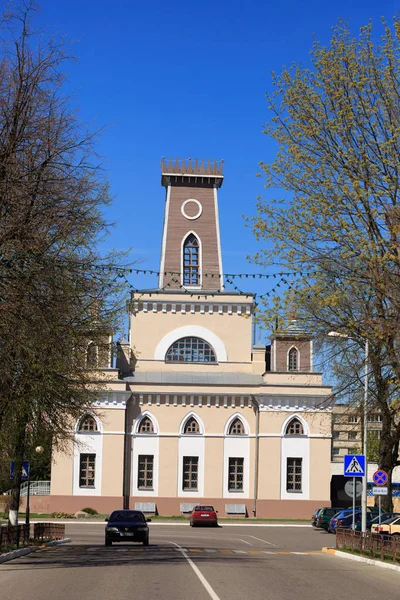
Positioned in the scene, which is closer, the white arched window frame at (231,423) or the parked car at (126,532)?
the parked car at (126,532)

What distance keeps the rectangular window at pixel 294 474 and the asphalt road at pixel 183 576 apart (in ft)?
84.4

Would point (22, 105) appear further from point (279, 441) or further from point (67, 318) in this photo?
point (279, 441)

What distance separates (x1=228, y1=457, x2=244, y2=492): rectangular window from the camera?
57594 mm

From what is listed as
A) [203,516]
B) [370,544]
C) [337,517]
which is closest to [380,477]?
[370,544]

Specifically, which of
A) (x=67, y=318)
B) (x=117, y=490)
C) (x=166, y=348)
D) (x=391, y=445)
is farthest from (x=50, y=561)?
(x=166, y=348)

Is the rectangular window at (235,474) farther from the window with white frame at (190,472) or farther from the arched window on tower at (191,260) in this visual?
the arched window on tower at (191,260)

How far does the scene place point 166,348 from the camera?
60719 millimetres

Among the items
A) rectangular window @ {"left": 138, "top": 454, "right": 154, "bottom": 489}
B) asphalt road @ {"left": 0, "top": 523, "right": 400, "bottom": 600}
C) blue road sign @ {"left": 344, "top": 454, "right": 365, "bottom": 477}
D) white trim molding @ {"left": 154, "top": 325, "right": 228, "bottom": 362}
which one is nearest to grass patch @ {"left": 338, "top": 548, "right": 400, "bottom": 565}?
asphalt road @ {"left": 0, "top": 523, "right": 400, "bottom": 600}

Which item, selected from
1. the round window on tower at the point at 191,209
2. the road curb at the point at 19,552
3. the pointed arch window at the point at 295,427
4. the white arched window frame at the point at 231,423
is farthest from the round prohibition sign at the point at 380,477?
the round window on tower at the point at 191,209

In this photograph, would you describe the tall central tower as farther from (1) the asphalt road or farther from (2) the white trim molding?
(1) the asphalt road

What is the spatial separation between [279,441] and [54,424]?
33468 millimetres

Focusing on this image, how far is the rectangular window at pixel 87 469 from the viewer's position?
5628 cm

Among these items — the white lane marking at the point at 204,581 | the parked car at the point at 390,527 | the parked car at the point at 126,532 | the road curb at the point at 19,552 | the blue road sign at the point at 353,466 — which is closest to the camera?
the white lane marking at the point at 204,581

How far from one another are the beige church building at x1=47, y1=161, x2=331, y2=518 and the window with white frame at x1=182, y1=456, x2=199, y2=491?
0.20ft
